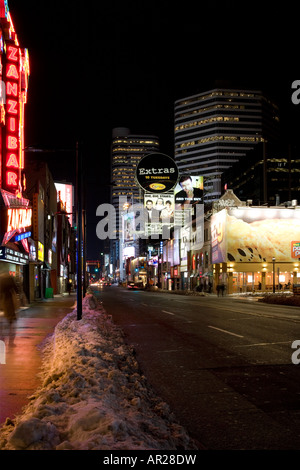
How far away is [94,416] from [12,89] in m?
24.6

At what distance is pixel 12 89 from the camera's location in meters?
25.3

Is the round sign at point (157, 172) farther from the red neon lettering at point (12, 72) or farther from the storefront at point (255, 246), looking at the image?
the storefront at point (255, 246)

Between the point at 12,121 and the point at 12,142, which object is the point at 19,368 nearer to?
the point at 12,142

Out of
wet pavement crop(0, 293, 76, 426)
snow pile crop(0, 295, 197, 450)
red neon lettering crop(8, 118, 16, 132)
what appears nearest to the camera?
snow pile crop(0, 295, 197, 450)

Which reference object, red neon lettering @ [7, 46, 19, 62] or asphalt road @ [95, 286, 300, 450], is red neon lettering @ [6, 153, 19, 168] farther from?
asphalt road @ [95, 286, 300, 450]

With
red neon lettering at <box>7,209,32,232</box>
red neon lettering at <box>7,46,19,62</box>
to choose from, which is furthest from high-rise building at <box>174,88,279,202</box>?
red neon lettering at <box>7,46,19,62</box>

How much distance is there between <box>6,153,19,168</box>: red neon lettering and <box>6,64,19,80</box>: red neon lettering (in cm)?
485

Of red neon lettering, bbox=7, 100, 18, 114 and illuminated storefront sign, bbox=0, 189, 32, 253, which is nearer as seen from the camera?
illuminated storefront sign, bbox=0, 189, 32, 253

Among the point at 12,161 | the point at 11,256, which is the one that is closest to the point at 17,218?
the point at 11,256

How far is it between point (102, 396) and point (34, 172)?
4140 cm

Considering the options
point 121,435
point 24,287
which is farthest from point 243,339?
point 24,287

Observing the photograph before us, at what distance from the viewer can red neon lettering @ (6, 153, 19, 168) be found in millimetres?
24625

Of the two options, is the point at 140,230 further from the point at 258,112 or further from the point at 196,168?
the point at 258,112
